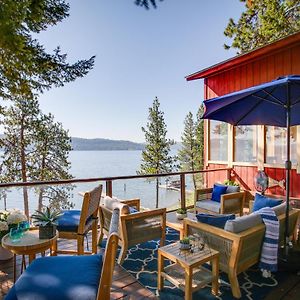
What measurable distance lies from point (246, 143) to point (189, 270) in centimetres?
450

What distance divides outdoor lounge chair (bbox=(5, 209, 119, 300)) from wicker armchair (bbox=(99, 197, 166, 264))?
1.16 meters

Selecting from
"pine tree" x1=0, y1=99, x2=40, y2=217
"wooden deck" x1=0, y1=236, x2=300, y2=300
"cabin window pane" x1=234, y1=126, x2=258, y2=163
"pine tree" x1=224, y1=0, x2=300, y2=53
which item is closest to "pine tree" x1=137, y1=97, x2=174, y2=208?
"pine tree" x1=0, y1=99, x2=40, y2=217

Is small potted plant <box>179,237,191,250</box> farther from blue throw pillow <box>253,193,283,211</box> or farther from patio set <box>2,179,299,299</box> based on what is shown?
blue throw pillow <box>253,193,283,211</box>

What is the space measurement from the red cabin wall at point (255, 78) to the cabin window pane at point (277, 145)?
23 cm

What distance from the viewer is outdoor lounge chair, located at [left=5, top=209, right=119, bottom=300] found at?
1.48m

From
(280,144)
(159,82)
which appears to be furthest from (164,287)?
(159,82)

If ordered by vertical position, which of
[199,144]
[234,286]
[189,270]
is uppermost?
[199,144]

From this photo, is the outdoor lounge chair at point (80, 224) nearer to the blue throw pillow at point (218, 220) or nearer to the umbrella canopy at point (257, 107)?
the blue throw pillow at point (218, 220)

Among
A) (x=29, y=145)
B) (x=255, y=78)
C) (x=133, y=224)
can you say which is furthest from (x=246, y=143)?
(x=29, y=145)

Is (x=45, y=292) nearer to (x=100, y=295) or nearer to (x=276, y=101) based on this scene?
(x=100, y=295)

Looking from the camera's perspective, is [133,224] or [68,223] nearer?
[68,223]

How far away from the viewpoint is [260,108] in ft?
12.4

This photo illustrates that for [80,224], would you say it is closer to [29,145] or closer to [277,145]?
[277,145]

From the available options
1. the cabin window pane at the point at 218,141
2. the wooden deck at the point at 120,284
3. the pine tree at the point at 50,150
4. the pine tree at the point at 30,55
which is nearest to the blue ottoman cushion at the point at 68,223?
the wooden deck at the point at 120,284
